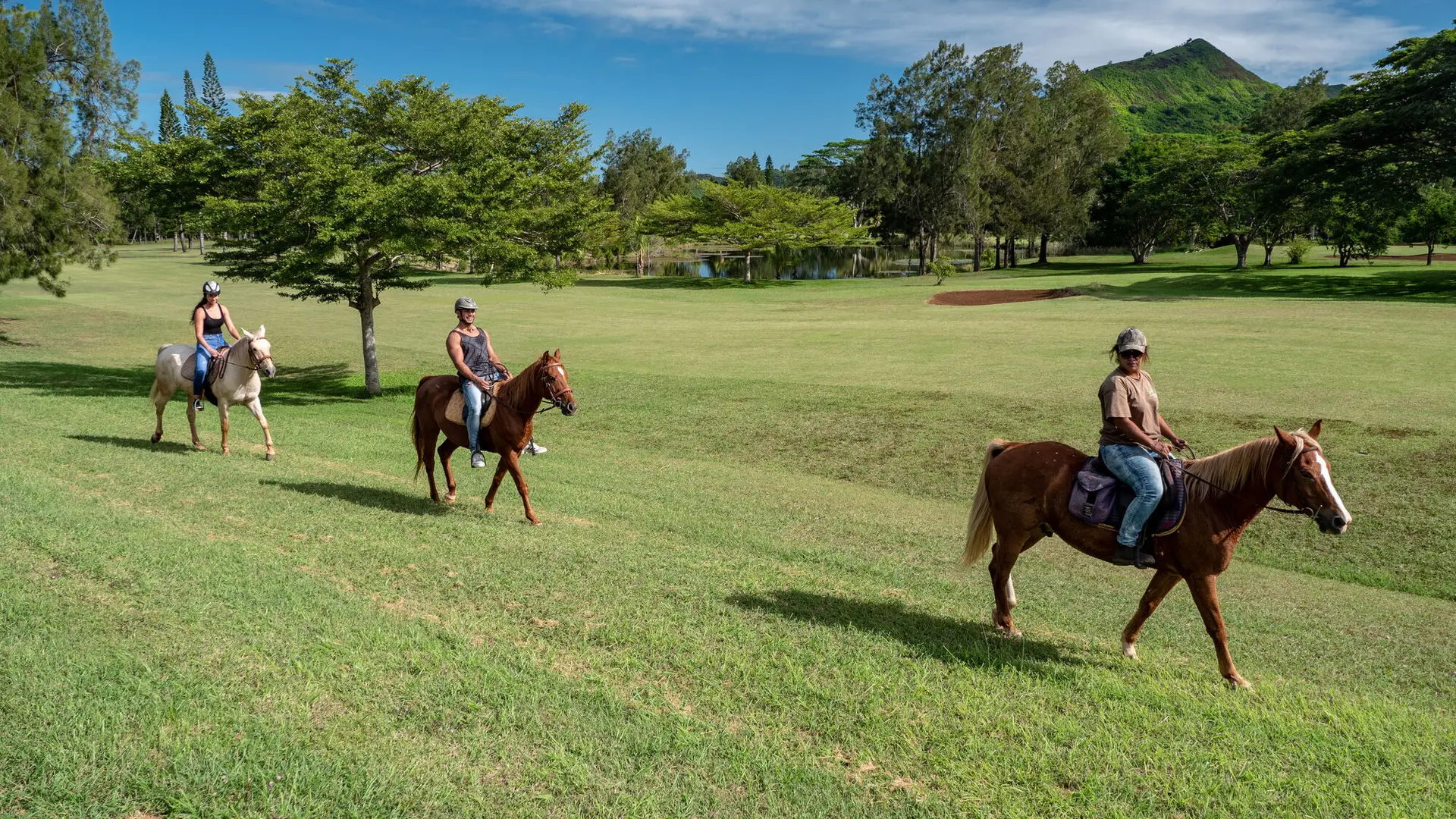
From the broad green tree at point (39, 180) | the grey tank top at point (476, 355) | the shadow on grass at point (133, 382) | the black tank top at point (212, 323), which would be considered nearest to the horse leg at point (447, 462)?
the grey tank top at point (476, 355)

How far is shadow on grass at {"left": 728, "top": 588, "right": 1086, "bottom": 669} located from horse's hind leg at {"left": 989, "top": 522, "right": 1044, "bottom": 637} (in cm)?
15

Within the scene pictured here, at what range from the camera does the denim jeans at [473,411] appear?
1113cm

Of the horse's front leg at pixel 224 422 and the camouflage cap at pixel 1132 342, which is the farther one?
the horse's front leg at pixel 224 422

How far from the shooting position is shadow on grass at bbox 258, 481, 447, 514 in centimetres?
1146

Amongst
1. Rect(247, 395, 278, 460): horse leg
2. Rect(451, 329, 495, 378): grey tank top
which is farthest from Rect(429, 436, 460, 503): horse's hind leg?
Rect(247, 395, 278, 460): horse leg

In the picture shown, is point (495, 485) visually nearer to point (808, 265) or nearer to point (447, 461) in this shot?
point (447, 461)

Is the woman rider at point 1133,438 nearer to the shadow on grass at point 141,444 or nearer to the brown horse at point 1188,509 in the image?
the brown horse at point 1188,509

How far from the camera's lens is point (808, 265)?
347 feet

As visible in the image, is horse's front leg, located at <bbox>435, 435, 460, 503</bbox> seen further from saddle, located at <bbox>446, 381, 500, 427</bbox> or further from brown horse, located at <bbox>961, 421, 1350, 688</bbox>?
brown horse, located at <bbox>961, 421, 1350, 688</bbox>

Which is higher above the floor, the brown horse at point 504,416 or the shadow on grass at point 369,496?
the brown horse at point 504,416

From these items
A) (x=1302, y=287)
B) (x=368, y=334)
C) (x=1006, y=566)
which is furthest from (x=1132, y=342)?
(x=1302, y=287)

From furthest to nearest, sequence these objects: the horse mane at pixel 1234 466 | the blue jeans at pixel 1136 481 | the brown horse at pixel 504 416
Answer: the brown horse at pixel 504 416, the blue jeans at pixel 1136 481, the horse mane at pixel 1234 466

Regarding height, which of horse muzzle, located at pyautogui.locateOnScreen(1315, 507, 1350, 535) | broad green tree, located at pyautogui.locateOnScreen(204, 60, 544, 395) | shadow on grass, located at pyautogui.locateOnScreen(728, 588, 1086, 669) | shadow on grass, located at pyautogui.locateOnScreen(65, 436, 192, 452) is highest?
broad green tree, located at pyautogui.locateOnScreen(204, 60, 544, 395)

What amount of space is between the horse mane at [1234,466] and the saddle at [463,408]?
816cm
